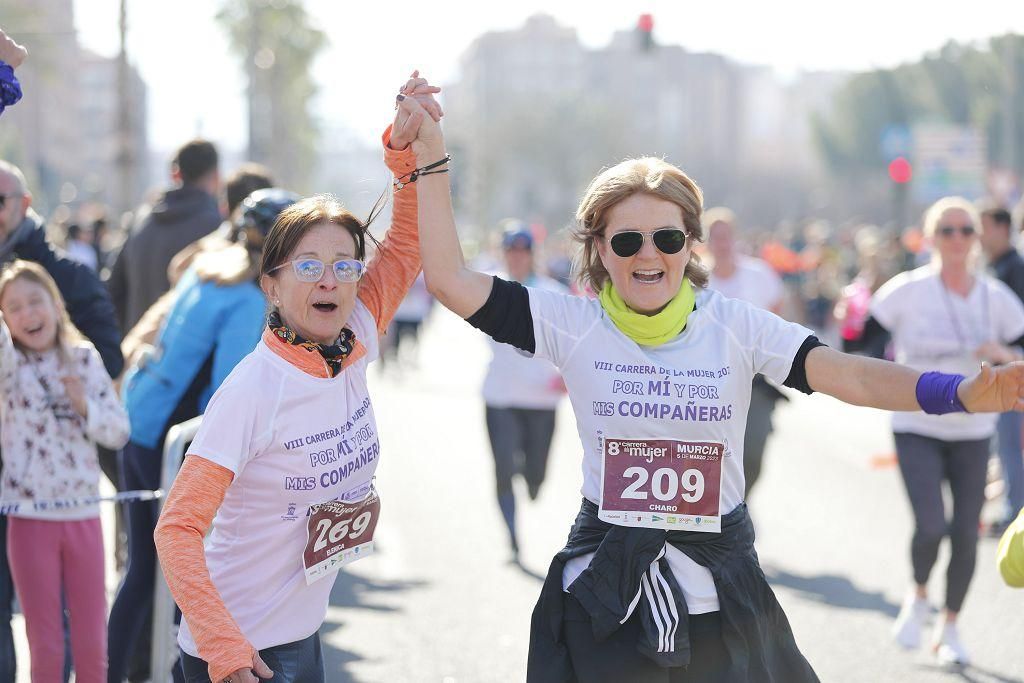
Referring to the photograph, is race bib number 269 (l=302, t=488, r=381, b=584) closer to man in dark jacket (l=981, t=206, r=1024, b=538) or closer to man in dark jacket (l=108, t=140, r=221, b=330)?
man in dark jacket (l=108, t=140, r=221, b=330)

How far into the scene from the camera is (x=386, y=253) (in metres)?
4.18

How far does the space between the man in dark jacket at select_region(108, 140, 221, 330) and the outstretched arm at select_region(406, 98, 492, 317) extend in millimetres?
4052

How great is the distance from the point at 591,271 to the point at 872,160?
8747 centimetres

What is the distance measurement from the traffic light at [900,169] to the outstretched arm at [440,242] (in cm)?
1757

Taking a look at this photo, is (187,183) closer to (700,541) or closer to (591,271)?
(591,271)

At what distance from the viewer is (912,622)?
7.05 metres

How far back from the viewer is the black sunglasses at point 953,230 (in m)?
7.26

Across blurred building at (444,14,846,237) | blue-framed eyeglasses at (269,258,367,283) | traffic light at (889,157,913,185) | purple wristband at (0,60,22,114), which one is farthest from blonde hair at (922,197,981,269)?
blurred building at (444,14,846,237)

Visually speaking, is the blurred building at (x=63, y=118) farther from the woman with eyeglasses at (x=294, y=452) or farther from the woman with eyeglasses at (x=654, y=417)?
the woman with eyeglasses at (x=654, y=417)

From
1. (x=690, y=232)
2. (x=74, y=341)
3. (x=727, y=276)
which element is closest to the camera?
(x=690, y=232)

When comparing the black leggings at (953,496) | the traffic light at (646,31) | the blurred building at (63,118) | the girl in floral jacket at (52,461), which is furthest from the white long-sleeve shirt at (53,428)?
the traffic light at (646,31)

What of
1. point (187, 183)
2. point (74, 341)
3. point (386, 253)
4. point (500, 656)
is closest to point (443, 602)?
point (500, 656)

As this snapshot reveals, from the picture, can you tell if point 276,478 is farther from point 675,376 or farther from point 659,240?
point 659,240

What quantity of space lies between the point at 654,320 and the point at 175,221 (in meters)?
4.56
